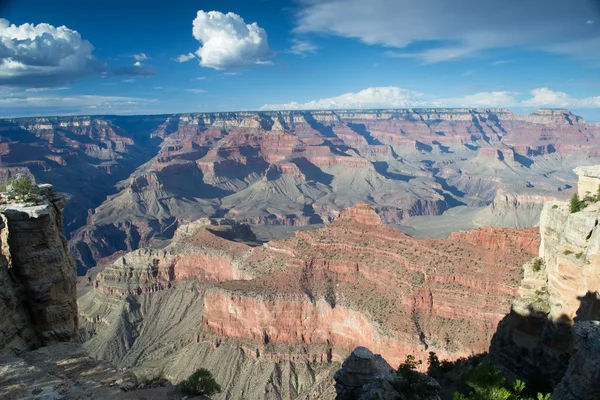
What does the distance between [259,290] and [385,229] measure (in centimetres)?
1876

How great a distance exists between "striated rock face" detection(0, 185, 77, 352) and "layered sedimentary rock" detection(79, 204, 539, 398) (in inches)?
1134

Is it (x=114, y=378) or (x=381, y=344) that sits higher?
(x=114, y=378)

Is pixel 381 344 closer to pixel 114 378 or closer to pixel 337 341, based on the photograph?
pixel 337 341

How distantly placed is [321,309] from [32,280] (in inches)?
1317

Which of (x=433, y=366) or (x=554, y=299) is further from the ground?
(x=554, y=299)

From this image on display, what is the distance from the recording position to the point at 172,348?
57.0m

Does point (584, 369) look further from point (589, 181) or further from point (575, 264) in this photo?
point (589, 181)

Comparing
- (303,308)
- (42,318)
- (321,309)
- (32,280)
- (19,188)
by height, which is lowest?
(303,308)

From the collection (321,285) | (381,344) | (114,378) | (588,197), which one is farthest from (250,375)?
(588,197)

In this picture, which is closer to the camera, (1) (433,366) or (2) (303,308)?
(1) (433,366)

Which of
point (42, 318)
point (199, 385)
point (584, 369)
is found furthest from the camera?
point (199, 385)

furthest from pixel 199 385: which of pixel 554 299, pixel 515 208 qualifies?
pixel 515 208

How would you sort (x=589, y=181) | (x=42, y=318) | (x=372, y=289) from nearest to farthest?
(x=42, y=318) < (x=589, y=181) < (x=372, y=289)

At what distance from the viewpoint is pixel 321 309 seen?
49.0 m
